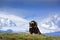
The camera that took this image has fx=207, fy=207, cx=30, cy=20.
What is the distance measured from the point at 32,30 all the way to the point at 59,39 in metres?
3.96

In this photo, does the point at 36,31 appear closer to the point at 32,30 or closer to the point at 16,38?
the point at 32,30

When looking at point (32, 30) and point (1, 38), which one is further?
point (32, 30)

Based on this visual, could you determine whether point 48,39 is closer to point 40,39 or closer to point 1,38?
point 40,39

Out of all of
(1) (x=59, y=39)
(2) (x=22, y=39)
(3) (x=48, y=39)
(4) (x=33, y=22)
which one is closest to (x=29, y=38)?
(2) (x=22, y=39)

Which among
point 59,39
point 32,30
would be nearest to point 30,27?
point 32,30

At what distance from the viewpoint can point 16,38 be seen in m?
6.50

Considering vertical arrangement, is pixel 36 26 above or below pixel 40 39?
above

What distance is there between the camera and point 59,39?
6953 mm

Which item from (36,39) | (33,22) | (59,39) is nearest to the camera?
(36,39)

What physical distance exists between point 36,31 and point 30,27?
0.42 metres

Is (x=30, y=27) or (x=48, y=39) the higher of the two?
(x=30, y=27)

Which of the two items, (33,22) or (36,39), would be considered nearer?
(36,39)

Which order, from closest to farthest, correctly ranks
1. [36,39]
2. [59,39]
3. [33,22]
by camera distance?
[36,39] → [59,39] → [33,22]

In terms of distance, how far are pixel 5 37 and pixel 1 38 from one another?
129 millimetres
